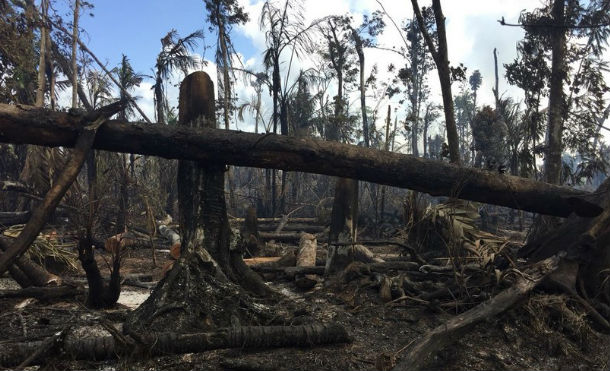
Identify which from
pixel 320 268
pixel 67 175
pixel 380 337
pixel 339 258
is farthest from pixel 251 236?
pixel 67 175

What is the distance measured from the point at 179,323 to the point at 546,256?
204 inches

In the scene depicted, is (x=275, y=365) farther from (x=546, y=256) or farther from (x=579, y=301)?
(x=546, y=256)

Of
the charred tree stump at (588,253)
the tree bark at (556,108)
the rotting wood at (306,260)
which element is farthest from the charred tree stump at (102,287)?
the tree bark at (556,108)

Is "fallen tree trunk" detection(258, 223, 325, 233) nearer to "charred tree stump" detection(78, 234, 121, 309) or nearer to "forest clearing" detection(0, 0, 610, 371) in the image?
"forest clearing" detection(0, 0, 610, 371)

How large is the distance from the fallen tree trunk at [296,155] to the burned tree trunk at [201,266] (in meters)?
0.39

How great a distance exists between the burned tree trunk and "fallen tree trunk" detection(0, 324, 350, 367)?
0.42 m

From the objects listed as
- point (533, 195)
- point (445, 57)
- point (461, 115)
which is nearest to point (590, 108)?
point (445, 57)

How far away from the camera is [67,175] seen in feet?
15.3

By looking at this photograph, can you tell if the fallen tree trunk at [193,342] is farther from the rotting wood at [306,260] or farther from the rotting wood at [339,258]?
the rotting wood at [339,258]

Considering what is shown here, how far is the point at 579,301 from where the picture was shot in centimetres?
517

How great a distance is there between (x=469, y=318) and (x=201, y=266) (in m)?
3.08

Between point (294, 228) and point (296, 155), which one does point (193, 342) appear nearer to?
point (296, 155)

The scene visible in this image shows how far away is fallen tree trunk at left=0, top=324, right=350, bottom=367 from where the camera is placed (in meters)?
3.36

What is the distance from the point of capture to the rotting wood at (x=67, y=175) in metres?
4.16
